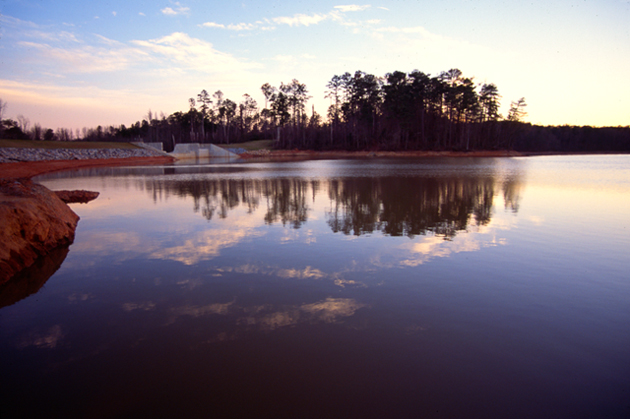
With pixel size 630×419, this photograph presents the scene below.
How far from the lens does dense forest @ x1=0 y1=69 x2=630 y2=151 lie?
6656 cm

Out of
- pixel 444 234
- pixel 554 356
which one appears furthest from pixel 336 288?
pixel 444 234

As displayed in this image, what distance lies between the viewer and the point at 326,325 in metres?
4.21

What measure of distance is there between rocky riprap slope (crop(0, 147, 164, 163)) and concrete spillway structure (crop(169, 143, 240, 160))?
16.1 ft

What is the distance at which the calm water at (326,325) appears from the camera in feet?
10.0

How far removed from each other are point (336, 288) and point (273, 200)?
8.98 metres

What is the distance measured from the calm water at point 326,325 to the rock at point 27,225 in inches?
18.2

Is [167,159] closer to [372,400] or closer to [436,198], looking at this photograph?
[436,198]

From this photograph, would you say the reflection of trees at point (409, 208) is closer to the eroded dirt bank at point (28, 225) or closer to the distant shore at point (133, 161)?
the eroded dirt bank at point (28, 225)

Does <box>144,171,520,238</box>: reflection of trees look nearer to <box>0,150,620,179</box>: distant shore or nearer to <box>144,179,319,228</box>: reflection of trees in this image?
<box>144,179,319,228</box>: reflection of trees

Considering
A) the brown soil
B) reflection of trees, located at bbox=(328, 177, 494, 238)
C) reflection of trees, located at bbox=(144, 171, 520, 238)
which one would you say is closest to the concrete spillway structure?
the brown soil

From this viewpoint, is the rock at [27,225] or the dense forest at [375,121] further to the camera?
the dense forest at [375,121]

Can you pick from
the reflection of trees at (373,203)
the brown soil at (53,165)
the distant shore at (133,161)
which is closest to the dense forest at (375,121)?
the distant shore at (133,161)

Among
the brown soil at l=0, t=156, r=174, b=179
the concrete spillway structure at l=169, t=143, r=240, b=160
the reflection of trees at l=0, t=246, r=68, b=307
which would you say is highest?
the concrete spillway structure at l=169, t=143, r=240, b=160

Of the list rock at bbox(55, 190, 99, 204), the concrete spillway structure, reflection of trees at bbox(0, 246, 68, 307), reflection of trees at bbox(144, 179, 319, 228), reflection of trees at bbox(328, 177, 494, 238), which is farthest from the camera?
the concrete spillway structure
